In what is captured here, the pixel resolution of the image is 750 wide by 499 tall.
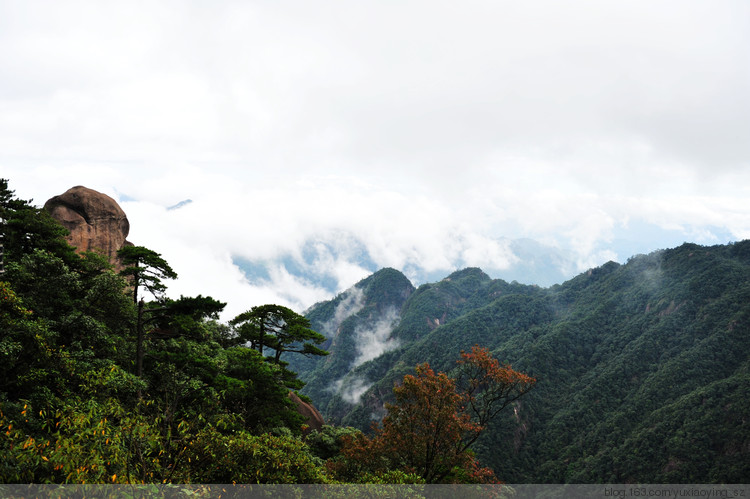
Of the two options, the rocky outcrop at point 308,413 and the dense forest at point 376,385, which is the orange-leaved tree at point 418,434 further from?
the rocky outcrop at point 308,413

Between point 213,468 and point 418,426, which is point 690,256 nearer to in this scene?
point 418,426

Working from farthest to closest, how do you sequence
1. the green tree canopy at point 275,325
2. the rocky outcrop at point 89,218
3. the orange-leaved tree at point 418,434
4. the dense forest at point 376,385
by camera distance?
1. the rocky outcrop at point 89,218
2. the green tree canopy at point 275,325
3. the orange-leaved tree at point 418,434
4. the dense forest at point 376,385

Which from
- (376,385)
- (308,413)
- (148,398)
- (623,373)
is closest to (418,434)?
(148,398)

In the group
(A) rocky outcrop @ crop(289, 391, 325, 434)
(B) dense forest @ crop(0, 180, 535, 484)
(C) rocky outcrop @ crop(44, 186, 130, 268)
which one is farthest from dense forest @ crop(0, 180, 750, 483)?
(C) rocky outcrop @ crop(44, 186, 130, 268)

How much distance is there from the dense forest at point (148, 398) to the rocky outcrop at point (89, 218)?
10.1m

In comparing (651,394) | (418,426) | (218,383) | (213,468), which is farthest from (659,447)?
(213,468)

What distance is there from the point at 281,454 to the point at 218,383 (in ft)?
40.8

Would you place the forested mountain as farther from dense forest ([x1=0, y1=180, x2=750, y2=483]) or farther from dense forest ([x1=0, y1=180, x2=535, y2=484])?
dense forest ([x1=0, y1=180, x2=535, y2=484])

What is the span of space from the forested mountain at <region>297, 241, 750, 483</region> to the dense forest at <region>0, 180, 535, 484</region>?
56347mm

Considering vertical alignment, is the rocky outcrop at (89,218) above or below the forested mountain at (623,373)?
above

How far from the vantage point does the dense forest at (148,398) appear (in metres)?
8.62

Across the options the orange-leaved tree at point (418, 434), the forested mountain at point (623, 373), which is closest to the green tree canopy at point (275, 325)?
the orange-leaved tree at point (418, 434)

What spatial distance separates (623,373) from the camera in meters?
86.4

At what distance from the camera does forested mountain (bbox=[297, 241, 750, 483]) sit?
2322 inches
